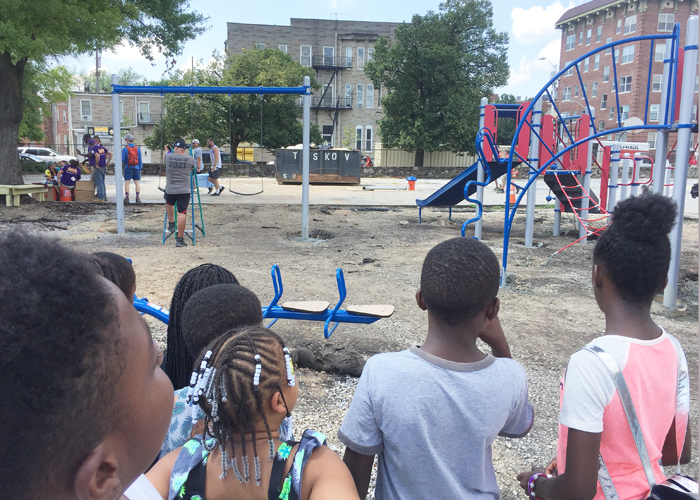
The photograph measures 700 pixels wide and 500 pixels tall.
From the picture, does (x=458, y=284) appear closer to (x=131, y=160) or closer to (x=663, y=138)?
(x=663, y=138)

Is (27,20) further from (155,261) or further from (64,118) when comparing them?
(64,118)

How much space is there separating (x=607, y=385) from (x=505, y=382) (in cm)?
26

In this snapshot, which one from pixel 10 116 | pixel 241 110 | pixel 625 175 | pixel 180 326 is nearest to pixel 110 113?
pixel 241 110

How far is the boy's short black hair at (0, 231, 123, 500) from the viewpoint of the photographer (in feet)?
1.92

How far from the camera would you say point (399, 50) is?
34.0 metres

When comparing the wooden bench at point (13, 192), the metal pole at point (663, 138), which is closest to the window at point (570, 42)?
Answer: the wooden bench at point (13, 192)

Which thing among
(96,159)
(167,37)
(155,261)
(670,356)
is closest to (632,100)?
(167,37)

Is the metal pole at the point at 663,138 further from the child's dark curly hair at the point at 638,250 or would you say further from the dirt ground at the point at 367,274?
the child's dark curly hair at the point at 638,250

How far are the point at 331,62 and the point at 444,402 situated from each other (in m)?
46.6

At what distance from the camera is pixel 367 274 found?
23.2 ft

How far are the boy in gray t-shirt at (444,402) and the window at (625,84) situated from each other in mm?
54275

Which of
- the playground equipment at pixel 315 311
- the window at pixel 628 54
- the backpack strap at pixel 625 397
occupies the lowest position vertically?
the playground equipment at pixel 315 311

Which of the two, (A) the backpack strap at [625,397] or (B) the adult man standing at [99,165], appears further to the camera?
(B) the adult man standing at [99,165]

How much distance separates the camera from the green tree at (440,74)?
33.4 metres
